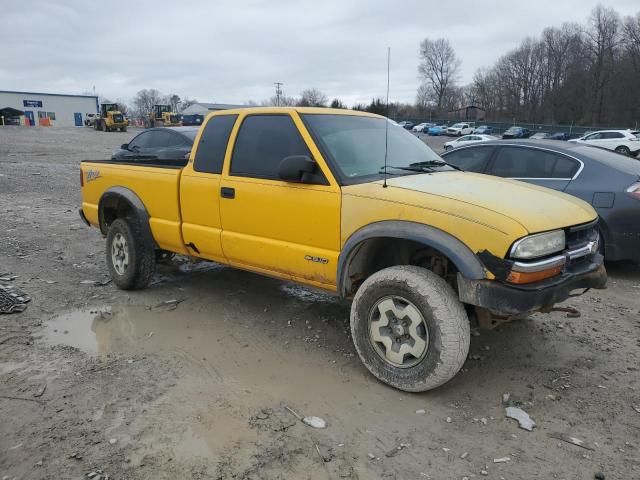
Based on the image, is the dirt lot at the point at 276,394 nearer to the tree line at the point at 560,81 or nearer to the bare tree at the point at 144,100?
the tree line at the point at 560,81

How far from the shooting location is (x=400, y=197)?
3479mm

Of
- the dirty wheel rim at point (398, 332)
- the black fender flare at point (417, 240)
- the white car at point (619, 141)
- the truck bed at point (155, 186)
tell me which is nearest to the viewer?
the black fender flare at point (417, 240)

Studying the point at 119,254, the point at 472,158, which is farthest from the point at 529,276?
the point at 119,254

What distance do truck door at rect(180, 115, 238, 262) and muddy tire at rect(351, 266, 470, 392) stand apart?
1625mm

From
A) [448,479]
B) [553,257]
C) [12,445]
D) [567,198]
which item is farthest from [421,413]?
[12,445]

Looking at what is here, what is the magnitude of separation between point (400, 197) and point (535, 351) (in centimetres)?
181

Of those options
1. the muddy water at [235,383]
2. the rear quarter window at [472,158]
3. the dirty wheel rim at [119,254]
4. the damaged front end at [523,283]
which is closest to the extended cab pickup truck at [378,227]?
the damaged front end at [523,283]

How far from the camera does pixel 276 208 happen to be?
407cm


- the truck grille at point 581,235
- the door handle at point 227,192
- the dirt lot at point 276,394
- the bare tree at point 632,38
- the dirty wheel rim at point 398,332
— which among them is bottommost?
the dirt lot at point 276,394

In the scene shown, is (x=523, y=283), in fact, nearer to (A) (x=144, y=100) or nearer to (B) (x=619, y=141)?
(B) (x=619, y=141)

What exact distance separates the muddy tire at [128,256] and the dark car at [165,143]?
4258mm

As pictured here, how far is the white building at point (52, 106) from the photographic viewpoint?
7988 centimetres

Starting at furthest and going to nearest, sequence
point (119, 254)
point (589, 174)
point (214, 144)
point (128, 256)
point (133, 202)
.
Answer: point (589, 174), point (119, 254), point (128, 256), point (133, 202), point (214, 144)

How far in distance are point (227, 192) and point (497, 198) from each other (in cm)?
222
